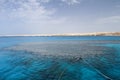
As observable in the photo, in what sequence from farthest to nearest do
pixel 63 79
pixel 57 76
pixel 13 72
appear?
1. pixel 13 72
2. pixel 57 76
3. pixel 63 79

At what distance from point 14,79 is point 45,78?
3.16 meters

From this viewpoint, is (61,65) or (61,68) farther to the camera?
(61,65)

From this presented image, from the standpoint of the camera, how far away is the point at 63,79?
46.9 feet

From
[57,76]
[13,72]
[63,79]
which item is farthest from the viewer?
[13,72]

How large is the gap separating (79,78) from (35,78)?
4154mm

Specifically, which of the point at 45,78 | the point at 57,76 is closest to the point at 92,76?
the point at 57,76

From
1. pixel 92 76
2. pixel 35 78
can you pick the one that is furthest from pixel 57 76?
pixel 92 76

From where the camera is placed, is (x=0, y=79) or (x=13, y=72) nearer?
(x=0, y=79)

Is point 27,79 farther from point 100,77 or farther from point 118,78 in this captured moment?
point 118,78

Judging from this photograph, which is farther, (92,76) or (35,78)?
(92,76)

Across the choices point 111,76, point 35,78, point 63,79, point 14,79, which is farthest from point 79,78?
point 14,79

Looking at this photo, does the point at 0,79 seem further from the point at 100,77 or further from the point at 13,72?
the point at 100,77

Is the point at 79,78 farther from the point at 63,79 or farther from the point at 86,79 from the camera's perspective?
the point at 63,79

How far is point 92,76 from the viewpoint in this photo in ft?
52.2
